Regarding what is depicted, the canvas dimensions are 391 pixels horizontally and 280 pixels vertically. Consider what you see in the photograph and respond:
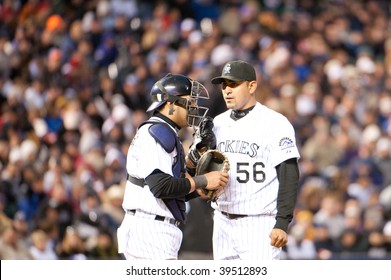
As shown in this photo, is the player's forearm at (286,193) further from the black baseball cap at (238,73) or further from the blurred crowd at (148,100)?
the blurred crowd at (148,100)

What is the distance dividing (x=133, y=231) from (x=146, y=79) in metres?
8.58

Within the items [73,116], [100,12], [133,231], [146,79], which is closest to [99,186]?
[73,116]

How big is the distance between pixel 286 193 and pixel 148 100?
805 cm

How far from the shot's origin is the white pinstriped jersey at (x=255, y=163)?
7461 millimetres

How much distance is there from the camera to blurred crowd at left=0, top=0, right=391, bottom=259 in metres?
12.4

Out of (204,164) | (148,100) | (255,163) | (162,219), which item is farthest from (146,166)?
(148,100)

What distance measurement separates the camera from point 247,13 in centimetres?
1748

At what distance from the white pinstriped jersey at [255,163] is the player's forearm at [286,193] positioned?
3.9 inches

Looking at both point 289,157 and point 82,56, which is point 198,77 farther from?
point 289,157

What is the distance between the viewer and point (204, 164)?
741 centimetres

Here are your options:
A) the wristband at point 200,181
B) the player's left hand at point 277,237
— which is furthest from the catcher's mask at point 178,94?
the player's left hand at point 277,237

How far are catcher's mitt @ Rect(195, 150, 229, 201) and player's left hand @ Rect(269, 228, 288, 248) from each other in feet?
1.69

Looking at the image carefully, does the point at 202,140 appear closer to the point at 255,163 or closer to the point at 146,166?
the point at 255,163

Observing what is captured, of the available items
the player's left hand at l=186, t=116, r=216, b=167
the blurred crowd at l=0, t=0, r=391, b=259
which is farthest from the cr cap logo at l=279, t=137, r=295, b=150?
the blurred crowd at l=0, t=0, r=391, b=259
